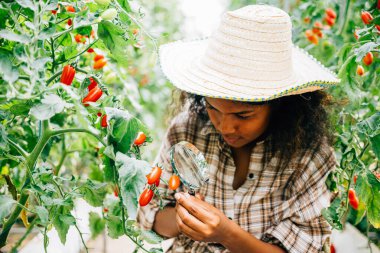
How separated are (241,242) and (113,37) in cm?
59

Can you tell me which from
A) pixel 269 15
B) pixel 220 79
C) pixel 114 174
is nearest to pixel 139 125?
pixel 114 174

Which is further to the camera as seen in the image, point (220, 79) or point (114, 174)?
point (220, 79)

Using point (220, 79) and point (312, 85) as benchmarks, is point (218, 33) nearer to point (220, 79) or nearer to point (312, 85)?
point (220, 79)

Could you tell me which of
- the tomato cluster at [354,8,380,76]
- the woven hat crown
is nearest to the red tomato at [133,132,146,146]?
the woven hat crown

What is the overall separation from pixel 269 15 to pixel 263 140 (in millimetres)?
→ 346

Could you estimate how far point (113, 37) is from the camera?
32.6 inches

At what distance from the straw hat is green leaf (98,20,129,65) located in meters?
0.24

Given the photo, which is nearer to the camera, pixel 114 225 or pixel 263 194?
pixel 114 225

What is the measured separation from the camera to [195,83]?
3.62 feet

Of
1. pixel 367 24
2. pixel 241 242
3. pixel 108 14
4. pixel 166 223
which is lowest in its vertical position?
pixel 166 223

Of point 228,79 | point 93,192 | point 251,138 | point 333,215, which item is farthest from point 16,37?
point 333,215

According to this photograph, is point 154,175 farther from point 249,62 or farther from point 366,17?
point 366,17

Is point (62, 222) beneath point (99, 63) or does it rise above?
beneath

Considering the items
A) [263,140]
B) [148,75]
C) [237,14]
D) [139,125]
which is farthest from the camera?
[148,75]
